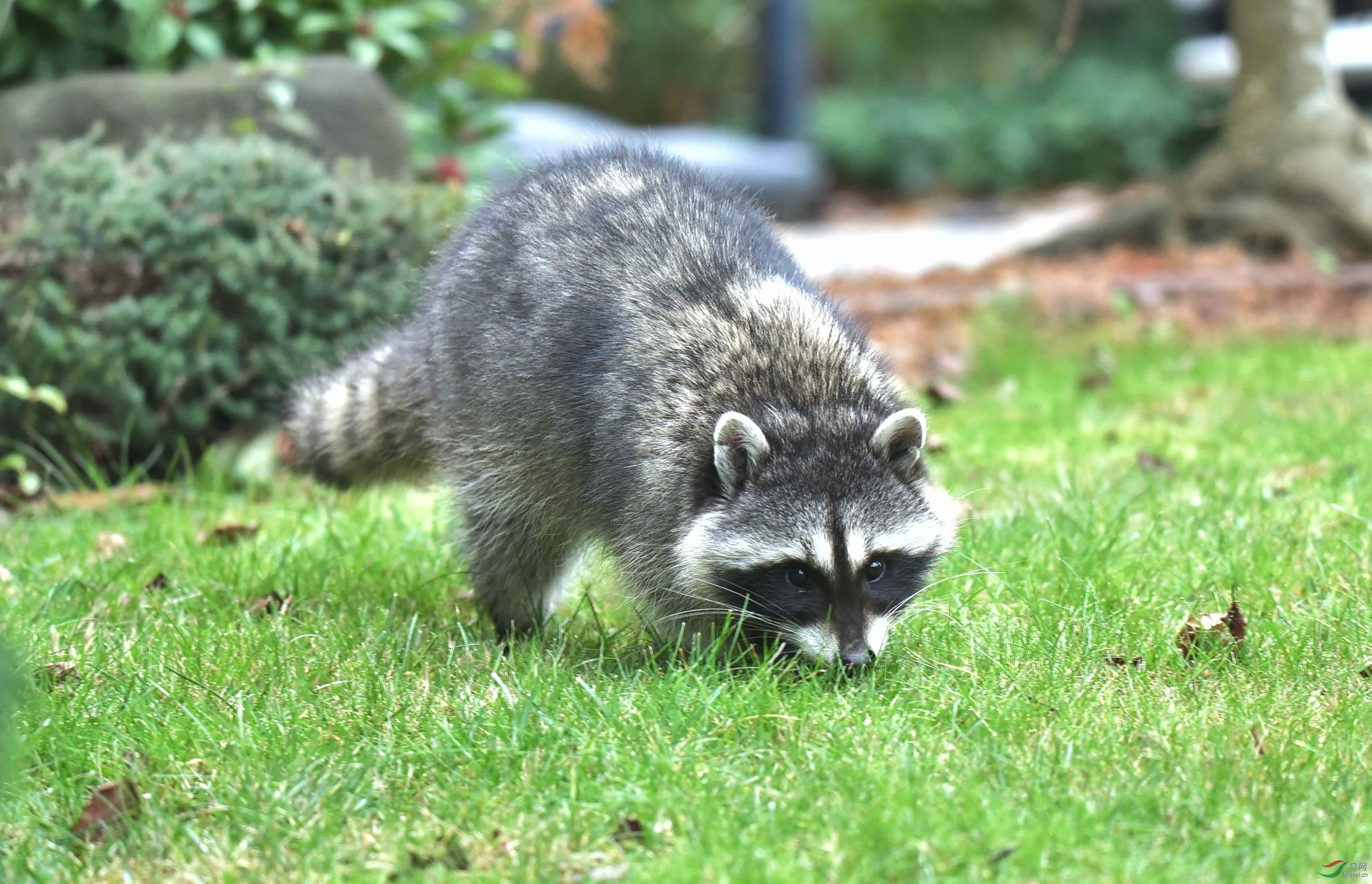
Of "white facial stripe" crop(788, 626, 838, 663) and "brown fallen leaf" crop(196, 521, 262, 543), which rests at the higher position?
"white facial stripe" crop(788, 626, 838, 663)

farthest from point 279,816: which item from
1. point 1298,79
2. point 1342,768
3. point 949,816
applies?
point 1298,79

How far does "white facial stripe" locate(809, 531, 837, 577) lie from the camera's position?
3514mm

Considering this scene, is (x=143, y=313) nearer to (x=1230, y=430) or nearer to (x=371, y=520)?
(x=371, y=520)

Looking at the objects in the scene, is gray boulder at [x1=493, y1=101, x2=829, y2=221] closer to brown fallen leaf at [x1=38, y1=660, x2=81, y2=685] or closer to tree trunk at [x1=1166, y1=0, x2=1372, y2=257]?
tree trunk at [x1=1166, y1=0, x2=1372, y2=257]

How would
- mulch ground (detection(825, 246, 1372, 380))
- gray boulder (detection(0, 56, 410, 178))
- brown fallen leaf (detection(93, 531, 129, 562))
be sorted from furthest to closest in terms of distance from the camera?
mulch ground (detection(825, 246, 1372, 380)) → gray boulder (detection(0, 56, 410, 178)) → brown fallen leaf (detection(93, 531, 129, 562))

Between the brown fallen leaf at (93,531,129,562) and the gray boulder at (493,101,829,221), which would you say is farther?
the gray boulder at (493,101,829,221)

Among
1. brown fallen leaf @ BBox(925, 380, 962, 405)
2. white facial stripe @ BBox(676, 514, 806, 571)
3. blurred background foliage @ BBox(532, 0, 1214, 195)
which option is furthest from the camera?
blurred background foliage @ BBox(532, 0, 1214, 195)

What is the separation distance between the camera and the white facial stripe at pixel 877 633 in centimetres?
347

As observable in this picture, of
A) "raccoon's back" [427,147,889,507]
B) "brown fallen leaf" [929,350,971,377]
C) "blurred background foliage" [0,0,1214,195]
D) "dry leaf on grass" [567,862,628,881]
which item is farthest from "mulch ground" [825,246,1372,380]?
"dry leaf on grass" [567,862,628,881]

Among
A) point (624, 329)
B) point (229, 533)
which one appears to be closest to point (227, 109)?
point (229, 533)

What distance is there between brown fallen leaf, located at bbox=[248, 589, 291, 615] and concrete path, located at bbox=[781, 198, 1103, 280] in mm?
6541

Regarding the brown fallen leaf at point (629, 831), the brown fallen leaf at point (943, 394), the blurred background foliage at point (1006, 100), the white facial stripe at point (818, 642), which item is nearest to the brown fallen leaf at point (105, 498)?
the white facial stripe at point (818, 642)

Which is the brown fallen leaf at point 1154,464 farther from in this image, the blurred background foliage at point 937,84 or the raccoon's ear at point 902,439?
the blurred background foliage at point 937,84

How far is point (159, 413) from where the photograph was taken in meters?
5.70
